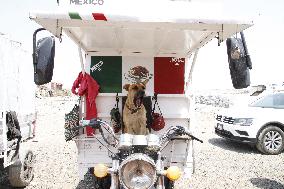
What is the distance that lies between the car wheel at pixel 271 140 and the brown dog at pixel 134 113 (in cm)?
579

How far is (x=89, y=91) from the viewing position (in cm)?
559

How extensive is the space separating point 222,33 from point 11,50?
4294 mm

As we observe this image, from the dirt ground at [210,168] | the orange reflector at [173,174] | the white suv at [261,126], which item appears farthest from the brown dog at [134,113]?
the white suv at [261,126]

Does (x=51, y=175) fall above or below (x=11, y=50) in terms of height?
below

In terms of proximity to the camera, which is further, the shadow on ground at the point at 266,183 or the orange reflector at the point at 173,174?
the shadow on ground at the point at 266,183

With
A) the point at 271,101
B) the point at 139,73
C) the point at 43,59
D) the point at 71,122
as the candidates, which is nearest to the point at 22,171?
the point at 71,122

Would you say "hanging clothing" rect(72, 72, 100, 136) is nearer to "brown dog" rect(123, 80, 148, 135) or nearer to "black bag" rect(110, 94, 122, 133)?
"black bag" rect(110, 94, 122, 133)

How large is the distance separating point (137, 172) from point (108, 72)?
10.8 feet

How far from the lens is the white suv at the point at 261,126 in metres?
9.95

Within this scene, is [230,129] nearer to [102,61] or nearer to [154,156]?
[102,61]

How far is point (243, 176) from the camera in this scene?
7461mm

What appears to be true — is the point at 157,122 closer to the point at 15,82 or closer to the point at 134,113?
the point at 134,113

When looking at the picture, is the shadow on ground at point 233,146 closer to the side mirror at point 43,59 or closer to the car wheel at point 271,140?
the car wheel at point 271,140

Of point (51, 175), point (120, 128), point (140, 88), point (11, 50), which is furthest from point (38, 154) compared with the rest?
point (140, 88)
